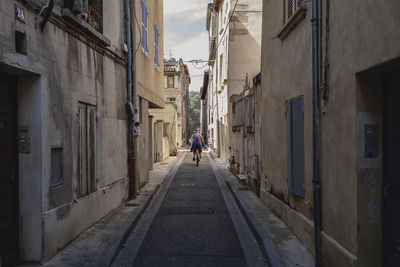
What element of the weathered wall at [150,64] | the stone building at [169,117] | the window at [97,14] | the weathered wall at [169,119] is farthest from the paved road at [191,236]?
the weathered wall at [169,119]

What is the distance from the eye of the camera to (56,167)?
5.32m

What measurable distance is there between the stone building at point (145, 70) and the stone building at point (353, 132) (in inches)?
207

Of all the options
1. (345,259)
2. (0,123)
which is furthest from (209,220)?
(0,123)

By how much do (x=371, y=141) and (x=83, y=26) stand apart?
469 cm

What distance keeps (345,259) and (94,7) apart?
6510mm

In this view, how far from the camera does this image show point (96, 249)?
5336 mm

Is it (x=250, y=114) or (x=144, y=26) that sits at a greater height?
(x=144, y=26)

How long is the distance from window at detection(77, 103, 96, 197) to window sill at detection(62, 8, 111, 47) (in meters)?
1.25

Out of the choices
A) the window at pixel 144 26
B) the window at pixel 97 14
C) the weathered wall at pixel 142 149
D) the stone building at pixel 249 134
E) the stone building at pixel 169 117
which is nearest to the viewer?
the window at pixel 97 14

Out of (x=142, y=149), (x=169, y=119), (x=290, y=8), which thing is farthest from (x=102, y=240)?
(x=169, y=119)

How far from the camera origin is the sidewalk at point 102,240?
487 cm

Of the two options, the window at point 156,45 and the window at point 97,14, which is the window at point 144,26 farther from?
the window at point 97,14

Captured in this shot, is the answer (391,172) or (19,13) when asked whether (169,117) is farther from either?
(391,172)

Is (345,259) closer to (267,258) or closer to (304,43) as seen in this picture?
(267,258)
